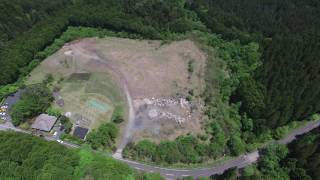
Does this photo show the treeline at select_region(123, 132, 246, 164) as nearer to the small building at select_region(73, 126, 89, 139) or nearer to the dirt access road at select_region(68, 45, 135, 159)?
the dirt access road at select_region(68, 45, 135, 159)

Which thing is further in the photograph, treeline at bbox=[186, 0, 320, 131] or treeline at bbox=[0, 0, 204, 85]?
treeline at bbox=[0, 0, 204, 85]

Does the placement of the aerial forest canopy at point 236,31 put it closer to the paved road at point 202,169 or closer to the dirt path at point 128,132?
the paved road at point 202,169

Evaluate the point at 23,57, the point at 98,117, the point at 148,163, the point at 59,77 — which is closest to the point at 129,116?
the point at 98,117

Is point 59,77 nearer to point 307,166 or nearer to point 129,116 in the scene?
point 129,116

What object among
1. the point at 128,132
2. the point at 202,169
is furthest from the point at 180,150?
the point at 128,132

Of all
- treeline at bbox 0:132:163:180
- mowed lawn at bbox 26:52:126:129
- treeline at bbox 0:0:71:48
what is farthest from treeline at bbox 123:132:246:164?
treeline at bbox 0:0:71:48
